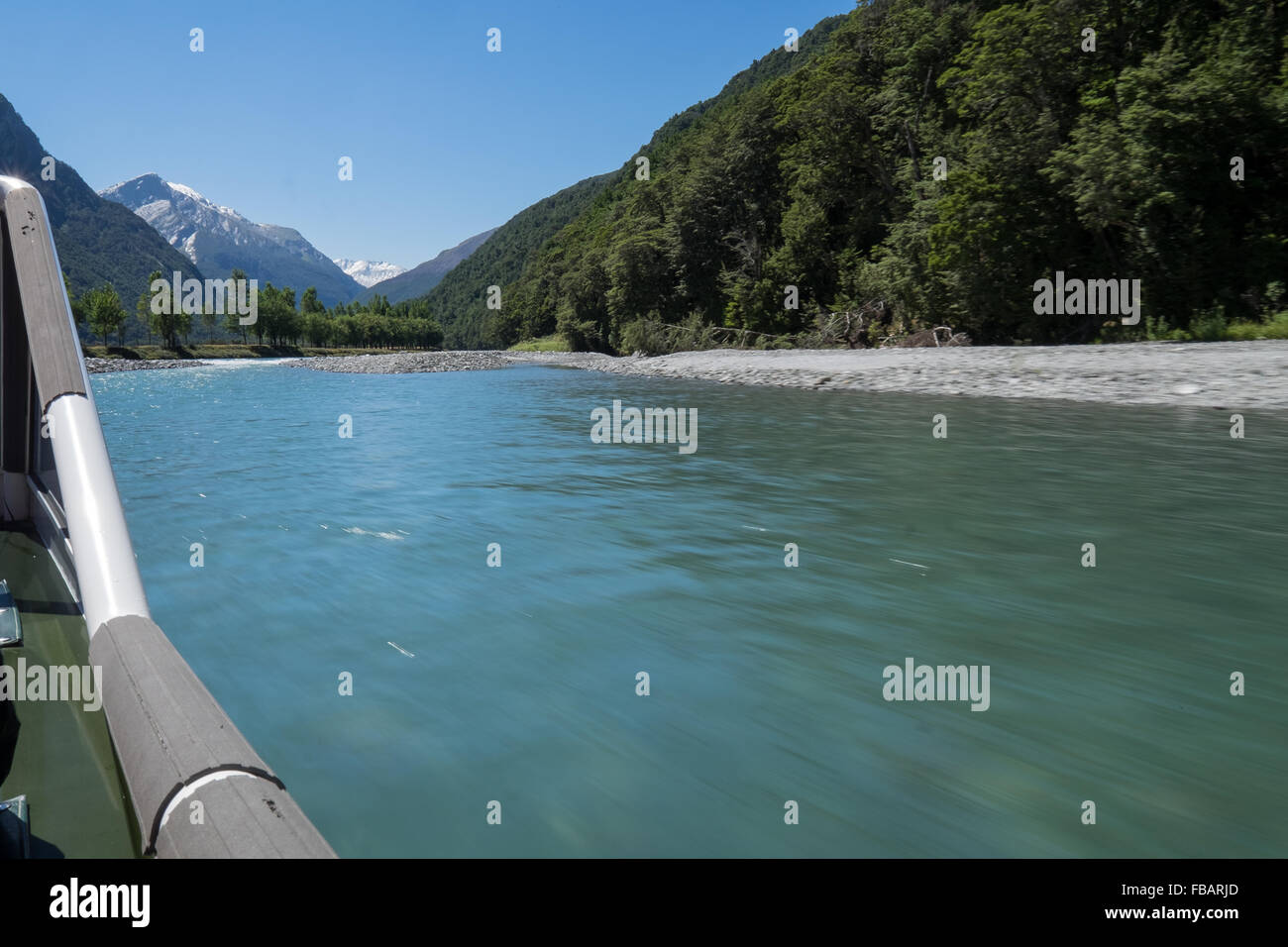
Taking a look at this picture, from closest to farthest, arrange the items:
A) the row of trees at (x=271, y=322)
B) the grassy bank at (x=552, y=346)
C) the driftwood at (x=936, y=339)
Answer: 1. the driftwood at (x=936, y=339)
2. the grassy bank at (x=552, y=346)
3. the row of trees at (x=271, y=322)

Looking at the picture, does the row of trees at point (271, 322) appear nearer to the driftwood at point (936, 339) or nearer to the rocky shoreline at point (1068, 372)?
the rocky shoreline at point (1068, 372)

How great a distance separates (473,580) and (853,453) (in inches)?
318

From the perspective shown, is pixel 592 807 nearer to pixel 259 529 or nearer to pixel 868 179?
pixel 259 529

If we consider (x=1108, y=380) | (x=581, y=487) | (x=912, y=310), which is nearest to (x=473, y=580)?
(x=581, y=487)

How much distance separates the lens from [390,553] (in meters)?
7.26

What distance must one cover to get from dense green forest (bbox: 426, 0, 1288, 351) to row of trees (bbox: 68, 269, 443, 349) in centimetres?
6633


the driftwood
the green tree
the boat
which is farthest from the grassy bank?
the boat

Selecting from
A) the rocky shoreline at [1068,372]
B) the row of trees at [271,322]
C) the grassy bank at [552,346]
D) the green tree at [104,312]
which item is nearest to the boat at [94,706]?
the rocky shoreline at [1068,372]

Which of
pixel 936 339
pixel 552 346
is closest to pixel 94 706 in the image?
pixel 936 339

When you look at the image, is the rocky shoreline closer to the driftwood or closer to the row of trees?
the driftwood

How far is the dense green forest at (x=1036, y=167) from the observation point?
24.7 m

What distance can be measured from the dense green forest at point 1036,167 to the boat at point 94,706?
28763mm

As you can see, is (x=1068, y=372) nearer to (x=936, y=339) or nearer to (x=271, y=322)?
(x=936, y=339)

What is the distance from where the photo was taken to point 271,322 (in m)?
134
